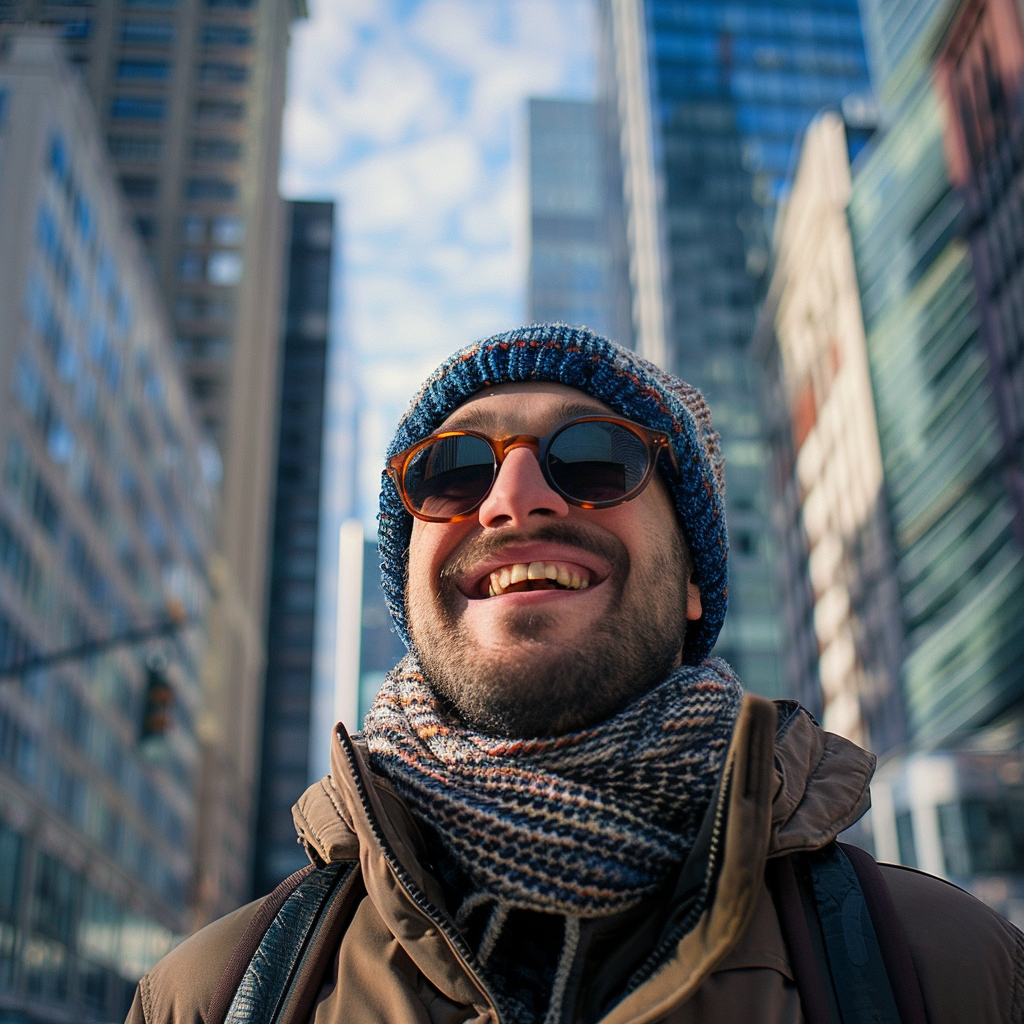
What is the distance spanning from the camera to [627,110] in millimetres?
112938

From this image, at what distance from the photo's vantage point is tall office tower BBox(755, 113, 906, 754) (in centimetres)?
5153

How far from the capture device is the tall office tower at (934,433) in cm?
3822

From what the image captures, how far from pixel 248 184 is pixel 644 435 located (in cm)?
8901

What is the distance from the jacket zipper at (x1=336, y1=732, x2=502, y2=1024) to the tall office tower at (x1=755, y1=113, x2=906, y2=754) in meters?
48.0

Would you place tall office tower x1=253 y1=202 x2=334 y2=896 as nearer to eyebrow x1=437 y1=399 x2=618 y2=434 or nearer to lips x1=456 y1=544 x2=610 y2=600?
eyebrow x1=437 y1=399 x2=618 y2=434

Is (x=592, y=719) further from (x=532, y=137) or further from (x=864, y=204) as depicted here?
(x=532, y=137)

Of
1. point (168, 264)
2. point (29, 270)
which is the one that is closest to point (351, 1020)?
point (29, 270)

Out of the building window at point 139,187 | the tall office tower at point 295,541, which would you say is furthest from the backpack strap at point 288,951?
the tall office tower at point 295,541

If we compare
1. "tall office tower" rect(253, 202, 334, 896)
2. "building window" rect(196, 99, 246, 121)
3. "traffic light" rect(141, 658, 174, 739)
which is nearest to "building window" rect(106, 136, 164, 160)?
"building window" rect(196, 99, 246, 121)

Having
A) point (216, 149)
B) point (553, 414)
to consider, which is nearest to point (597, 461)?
point (553, 414)

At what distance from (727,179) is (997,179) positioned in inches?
2462

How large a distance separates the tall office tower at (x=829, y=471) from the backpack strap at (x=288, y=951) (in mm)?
47910

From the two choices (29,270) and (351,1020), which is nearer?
(351,1020)

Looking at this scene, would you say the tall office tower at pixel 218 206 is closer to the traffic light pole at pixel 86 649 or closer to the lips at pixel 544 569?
the traffic light pole at pixel 86 649
